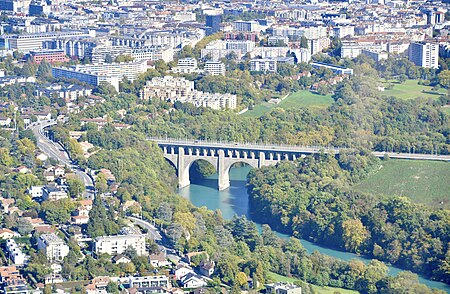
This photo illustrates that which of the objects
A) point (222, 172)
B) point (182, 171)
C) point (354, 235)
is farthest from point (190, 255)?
point (182, 171)

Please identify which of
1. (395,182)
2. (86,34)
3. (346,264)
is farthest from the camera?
(86,34)

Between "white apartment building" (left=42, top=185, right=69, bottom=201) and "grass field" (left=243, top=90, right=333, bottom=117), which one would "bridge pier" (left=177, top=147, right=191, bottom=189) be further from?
"white apartment building" (left=42, top=185, right=69, bottom=201)

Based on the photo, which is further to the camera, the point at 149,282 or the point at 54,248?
the point at 54,248

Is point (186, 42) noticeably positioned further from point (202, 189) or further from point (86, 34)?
point (202, 189)

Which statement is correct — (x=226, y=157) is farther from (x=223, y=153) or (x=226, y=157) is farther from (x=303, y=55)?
(x=303, y=55)

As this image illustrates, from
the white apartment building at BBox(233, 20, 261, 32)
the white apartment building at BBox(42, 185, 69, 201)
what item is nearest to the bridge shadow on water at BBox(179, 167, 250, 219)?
the white apartment building at BBox(42, 185, 69, 201)

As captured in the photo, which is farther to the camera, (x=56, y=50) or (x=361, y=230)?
(x=56, y=50)

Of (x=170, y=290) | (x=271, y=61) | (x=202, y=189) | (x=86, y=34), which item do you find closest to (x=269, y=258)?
(x=170, y=290)

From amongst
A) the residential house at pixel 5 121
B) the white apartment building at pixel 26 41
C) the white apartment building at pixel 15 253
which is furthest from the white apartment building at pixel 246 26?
the white apartment building at pixel 15 253
